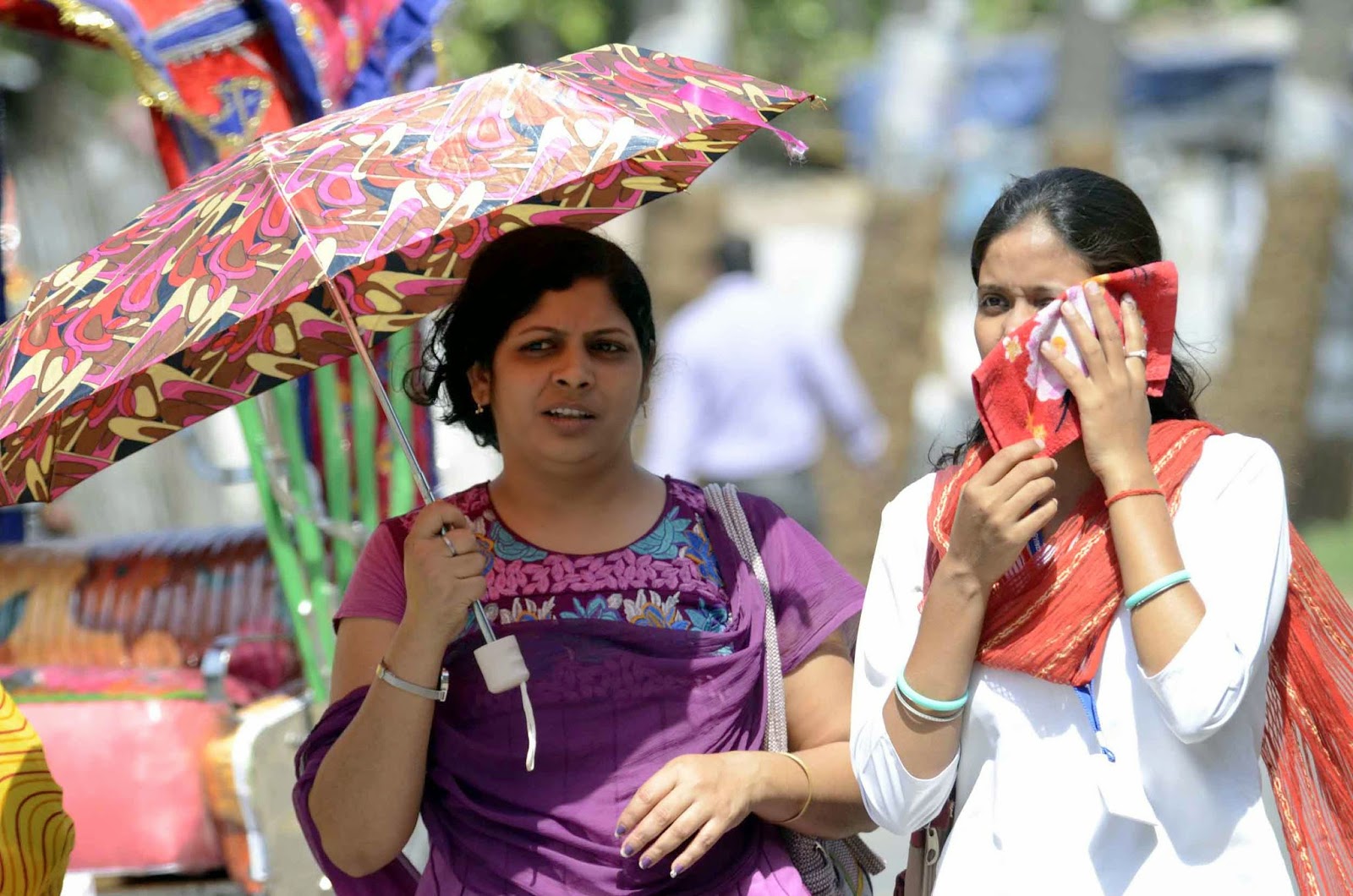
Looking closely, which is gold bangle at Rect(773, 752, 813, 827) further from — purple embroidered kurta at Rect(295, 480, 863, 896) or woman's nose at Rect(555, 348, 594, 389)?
woman's nose at Rect(555, 348, 594, 389)

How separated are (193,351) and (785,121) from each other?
1910cm

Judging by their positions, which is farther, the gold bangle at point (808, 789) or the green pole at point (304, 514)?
the green pole at point (304, 514)

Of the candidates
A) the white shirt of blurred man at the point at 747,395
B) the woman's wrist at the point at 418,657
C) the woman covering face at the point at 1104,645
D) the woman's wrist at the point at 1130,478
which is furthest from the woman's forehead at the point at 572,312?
the white shirt of blurred man at the point at 747,395

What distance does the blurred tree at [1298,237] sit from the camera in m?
11.2

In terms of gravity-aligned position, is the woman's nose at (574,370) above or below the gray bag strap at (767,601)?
above

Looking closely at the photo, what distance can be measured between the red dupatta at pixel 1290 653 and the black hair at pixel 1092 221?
0.57 feet

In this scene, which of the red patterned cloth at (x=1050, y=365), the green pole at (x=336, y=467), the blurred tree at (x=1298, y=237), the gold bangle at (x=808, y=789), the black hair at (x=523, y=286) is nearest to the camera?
the red patterned cloth at (x=1050, y=365)

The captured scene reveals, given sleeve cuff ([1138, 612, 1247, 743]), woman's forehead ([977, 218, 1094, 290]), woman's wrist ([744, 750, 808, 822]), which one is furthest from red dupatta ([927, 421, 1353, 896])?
woman's wrist ([744, 750, 808, 822])

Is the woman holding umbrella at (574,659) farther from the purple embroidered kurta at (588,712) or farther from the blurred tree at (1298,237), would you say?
the blurred tree at (1298,237)

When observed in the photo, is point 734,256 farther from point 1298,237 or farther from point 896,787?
point 1298,237

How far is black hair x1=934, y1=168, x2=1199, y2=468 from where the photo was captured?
2086 mm

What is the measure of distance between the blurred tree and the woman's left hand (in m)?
9.54

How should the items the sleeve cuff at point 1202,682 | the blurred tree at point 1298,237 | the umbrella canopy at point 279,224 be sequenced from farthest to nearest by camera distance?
the blurred tree at point 1298,237 < the umbrella canopy at point 279,224 < the sleeve cuff at point 1202,682

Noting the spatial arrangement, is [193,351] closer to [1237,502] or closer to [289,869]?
[1237,502]
